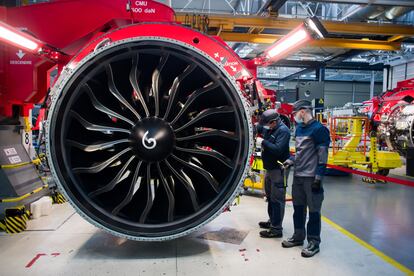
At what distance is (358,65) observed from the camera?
51.8 feet

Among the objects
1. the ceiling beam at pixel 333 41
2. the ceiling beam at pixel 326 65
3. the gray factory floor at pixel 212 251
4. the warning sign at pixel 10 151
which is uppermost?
the ceiling beam at pixel 326 65

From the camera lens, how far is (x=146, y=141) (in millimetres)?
2568

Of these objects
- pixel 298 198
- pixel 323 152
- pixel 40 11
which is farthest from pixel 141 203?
pixel 40 11

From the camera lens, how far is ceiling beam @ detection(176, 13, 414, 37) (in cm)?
741

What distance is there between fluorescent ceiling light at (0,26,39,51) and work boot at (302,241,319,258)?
115 inches

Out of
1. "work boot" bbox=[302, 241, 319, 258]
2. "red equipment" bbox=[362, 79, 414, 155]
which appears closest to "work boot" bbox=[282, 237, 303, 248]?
"work boot" bbox=[302, 241, 319, 258]

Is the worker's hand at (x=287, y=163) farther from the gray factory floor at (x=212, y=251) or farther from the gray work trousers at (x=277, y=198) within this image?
the gray factory floor at (x=212, y=251)

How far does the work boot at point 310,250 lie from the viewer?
2875 millimetres

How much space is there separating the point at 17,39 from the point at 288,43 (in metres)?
2.20

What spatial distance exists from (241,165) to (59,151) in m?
1.40

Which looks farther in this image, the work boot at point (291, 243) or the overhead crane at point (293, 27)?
the overhead crane at point (293, 27)

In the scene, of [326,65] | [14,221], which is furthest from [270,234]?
[326,65]

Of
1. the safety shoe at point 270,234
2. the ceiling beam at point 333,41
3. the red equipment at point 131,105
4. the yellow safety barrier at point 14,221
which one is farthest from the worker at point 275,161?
the ceiling beam at point 333,41

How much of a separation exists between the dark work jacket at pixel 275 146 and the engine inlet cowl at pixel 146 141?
19.6 inches
